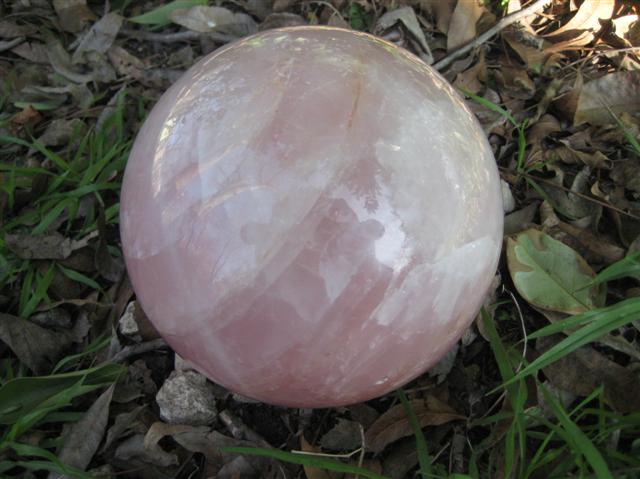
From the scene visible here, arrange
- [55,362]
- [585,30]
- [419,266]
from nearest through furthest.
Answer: [419,266] < [55,362] < [585,30]

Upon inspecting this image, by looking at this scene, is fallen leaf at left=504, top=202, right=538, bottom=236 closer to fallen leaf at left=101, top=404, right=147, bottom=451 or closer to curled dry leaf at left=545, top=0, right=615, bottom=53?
curled dry leaf at left=545, top=0, right=615, bottom=53

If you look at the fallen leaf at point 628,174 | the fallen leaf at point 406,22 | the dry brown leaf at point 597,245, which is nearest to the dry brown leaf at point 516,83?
the fallen leaf at point 406,22

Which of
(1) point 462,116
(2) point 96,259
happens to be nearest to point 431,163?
(1) point 462,116

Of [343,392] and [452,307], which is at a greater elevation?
[452,307]

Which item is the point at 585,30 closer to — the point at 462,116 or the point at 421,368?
the point at 462,116

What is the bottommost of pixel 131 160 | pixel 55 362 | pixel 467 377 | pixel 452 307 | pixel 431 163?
pixel 55 362

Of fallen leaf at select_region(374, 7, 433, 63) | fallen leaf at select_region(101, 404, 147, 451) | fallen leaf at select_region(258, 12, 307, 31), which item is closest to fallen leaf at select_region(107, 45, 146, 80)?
fallen leaf at select_region(258, 12, 307, 31)

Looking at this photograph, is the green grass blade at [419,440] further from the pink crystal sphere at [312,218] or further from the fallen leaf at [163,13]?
the fallen leaf at [163,13]

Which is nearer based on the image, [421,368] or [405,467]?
[421,368]
